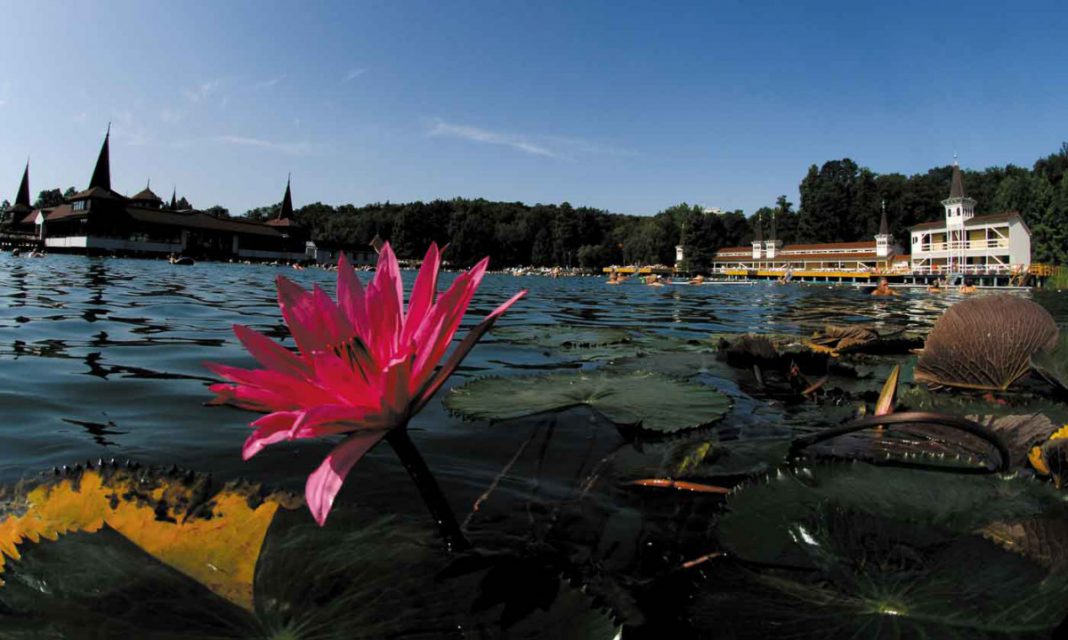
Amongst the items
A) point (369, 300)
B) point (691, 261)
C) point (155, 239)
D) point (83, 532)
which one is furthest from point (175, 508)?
point (691, 261)

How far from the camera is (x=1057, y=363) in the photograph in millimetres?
1514

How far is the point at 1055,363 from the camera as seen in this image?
1512 millimetres

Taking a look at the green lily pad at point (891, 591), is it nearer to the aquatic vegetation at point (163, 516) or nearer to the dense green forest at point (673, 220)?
the aquatic vegetation at point (163, 516)

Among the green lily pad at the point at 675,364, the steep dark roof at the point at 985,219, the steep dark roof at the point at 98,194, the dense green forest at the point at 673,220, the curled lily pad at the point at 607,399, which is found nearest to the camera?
the curled lily pad at the point at 607,399

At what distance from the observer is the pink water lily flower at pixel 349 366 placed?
443 mm

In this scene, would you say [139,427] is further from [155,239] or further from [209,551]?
[155,239]

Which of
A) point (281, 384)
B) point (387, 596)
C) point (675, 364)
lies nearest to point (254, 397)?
point (281, 384)

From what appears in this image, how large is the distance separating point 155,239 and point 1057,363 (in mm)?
46197

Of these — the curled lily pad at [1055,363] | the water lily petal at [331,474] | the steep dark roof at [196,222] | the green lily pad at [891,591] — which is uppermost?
the steep dark roof at [196,222]

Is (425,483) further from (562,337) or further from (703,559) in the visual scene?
(562,337)

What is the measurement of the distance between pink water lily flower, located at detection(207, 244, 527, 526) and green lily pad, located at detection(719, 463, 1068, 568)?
0.47 metres

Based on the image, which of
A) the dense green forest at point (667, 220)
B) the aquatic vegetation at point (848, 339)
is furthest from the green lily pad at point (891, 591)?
the dense green forest at point (667, 220)

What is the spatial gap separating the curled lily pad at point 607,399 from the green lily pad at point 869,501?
409 millimetres

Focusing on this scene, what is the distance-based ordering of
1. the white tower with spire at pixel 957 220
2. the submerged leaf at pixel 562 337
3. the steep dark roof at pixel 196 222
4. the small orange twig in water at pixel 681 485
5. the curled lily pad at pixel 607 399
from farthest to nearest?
the steep dark roof at pixel 196 222 → the white tower with spire at pixel 957 220 → the submerged leaf at pixel 562 337 → the curled lily pad at pixel 607 399 → the small orange twig in water at pixel 681 485
